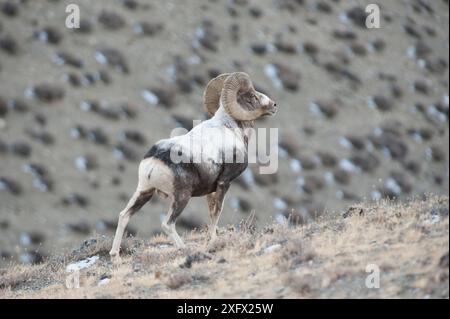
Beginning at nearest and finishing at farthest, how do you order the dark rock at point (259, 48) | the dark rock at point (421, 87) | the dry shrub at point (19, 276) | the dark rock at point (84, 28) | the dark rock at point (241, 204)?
1. the dry shrub at point (19, 276)
2. the dark rock at point (241, 204)
3. the dark rock at point (84, 28)
4. the dark rock at point (259, 48)
5. the dark rock at point (421, 87)

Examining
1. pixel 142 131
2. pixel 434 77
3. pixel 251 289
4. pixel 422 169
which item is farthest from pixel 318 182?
pixel 251 289

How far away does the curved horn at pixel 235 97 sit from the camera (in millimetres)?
17391

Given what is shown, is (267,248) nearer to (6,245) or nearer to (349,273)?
(349,273)

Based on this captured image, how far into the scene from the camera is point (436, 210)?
46.6 feet

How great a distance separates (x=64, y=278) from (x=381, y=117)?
43122 millimetres

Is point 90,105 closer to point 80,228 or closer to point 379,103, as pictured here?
point 80,228

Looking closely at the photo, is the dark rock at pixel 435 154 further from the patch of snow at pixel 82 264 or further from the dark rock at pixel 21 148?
the patch of snow at pixel 82 264

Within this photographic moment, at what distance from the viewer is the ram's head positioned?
17438 mm

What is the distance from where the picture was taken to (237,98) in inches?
700

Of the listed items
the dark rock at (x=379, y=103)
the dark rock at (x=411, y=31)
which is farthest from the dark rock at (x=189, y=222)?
the dark rock at (x=411, y=31)

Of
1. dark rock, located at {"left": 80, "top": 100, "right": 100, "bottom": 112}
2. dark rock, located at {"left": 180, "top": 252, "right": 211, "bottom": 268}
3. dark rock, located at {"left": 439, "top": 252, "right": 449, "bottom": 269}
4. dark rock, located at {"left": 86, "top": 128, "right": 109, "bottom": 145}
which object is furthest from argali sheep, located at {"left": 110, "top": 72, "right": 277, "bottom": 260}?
dark rock, located at {"left": 80, "top": 100, "right": 100, "bottom": 112}

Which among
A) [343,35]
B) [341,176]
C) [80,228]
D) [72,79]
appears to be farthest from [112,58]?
[343,35]

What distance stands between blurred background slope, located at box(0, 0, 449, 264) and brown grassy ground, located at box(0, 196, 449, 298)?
23.5 m

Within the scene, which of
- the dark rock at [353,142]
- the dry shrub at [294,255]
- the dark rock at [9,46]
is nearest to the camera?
the dry shrub at [294,255]
